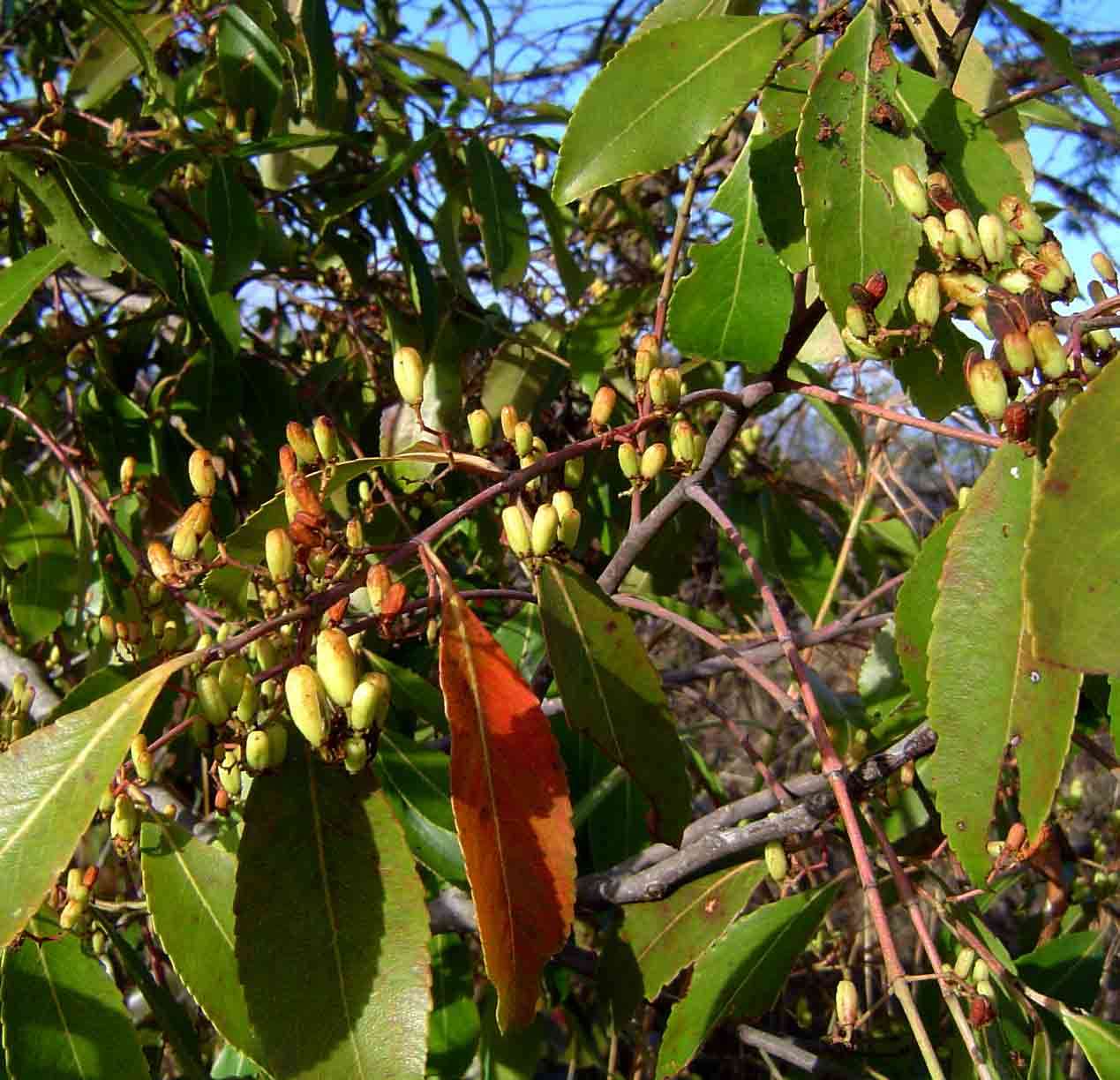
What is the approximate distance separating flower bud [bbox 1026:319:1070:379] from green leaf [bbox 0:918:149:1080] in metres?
0.84

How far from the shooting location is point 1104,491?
1.67ft

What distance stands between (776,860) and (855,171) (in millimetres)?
567

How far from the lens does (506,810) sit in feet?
2.12

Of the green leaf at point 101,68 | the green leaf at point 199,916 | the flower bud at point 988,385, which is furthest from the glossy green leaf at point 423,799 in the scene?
the green leaf at point 101,68

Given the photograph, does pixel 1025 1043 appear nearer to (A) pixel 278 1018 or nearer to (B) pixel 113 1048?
(A) pixel 278 1018

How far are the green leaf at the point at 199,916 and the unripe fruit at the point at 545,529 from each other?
36 cm

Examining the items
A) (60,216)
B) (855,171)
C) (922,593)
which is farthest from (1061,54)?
(60,216)

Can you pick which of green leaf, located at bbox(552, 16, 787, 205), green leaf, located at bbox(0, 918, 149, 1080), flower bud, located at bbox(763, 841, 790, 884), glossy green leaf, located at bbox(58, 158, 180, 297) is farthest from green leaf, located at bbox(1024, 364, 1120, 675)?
glossy green leaf, located at bbox(58, 158, 180, 297)

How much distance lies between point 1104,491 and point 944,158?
1.30 feet

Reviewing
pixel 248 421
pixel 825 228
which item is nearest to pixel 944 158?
pixel 825 228

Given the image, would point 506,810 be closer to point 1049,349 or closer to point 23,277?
point 1049,349

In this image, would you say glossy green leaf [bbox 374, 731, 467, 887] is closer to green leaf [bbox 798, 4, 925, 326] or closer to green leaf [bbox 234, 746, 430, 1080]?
green leaf [bbox 234, 746, 430, 1080]

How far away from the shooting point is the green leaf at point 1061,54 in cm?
78

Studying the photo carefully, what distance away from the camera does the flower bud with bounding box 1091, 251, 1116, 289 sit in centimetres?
69
